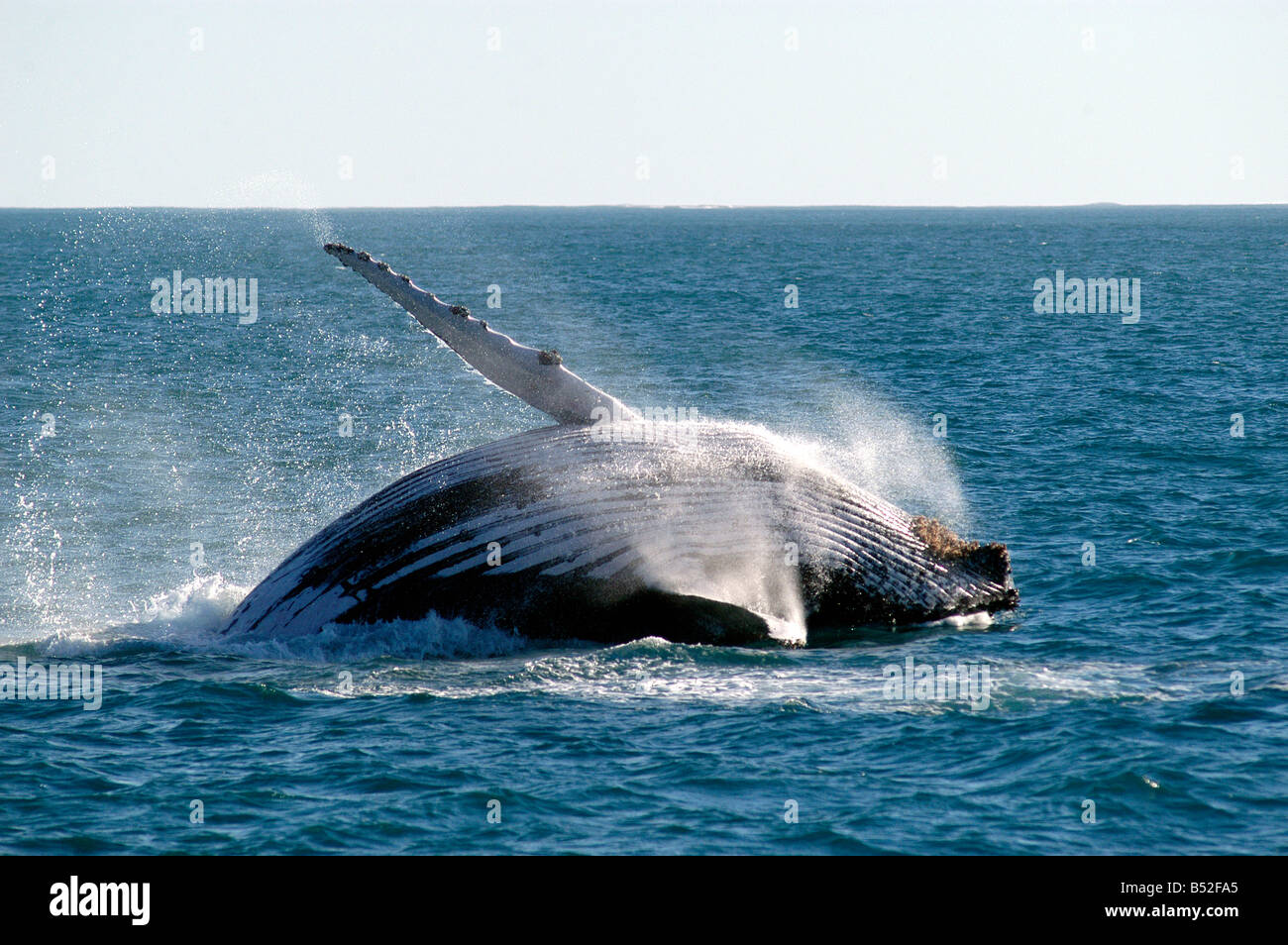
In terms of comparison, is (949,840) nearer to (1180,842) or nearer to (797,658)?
(1180,842)

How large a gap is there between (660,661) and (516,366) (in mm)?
4178

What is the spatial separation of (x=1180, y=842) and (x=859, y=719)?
3816mm

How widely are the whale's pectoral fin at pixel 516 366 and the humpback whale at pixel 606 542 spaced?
0.08ft

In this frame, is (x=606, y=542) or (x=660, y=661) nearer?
(x=606, y=542)

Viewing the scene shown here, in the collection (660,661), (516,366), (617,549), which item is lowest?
(660,661)

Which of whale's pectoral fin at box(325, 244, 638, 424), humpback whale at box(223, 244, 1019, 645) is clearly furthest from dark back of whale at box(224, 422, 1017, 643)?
whale's pectoral fin at box(325, 244, 638, 424)

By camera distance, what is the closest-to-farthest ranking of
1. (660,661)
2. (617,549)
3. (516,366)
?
(617,549)
(660,661)
(516,366)

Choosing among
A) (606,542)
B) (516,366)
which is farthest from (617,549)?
(516,366)

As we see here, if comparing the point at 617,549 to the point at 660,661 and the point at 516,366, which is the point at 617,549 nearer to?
the point at 660,661

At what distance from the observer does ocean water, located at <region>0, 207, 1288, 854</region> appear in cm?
1342

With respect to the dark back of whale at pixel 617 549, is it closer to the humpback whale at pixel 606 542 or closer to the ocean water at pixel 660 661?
the humpback whale at pixel 606 542

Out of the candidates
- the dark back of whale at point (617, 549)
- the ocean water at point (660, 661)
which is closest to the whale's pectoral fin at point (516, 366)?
the dark back of whale at point (617, 549)

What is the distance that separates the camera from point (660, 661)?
1703 cm
